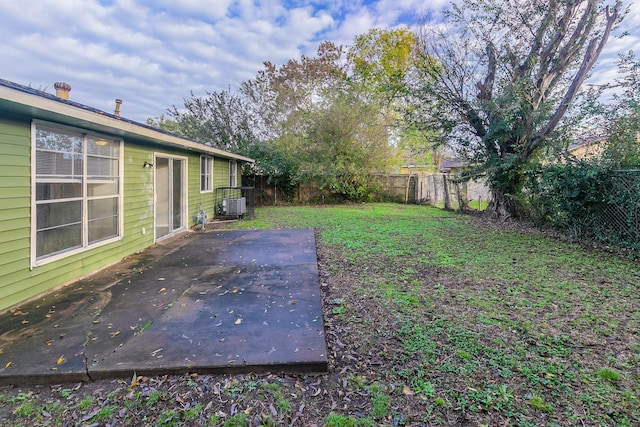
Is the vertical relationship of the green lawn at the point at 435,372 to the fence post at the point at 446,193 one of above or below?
below

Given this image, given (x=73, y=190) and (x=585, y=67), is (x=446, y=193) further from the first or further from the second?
(x=73, y=190)

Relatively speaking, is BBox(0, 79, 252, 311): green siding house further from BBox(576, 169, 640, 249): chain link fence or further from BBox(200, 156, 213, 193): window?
BBox(576, 169, 640, 249): chain link fence

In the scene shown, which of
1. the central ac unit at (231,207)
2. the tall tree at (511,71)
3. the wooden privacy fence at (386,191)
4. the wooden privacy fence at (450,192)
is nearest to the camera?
the tall tree at (511,71)

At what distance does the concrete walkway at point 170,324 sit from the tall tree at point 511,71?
22.7 ft

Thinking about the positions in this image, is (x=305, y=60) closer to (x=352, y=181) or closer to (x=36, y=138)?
(x=352, y=181)

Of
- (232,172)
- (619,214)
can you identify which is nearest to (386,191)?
(232,172)

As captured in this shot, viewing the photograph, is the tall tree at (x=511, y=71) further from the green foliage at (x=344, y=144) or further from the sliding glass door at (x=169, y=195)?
the sliding glass door at (x=169, y=195)

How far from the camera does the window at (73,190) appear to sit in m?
3.53

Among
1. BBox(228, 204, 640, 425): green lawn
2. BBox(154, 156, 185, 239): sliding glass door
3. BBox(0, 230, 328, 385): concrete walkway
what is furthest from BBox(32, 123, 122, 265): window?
BBox(228, 204, 640, 425): green lawn

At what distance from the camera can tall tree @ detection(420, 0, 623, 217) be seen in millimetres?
7207

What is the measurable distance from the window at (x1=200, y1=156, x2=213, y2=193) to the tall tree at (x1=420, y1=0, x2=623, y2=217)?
680 cm

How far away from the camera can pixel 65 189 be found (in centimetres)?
388

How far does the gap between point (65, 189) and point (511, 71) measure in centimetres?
1002

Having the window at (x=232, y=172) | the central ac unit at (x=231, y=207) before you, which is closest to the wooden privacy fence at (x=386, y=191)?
the window at (x=232, y=172)
